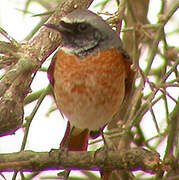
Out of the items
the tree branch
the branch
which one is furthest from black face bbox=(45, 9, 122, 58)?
the branch

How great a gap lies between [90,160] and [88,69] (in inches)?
24.8

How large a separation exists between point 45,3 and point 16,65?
1.23 m

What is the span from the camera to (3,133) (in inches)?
97.0

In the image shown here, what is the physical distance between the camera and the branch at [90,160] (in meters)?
2.45

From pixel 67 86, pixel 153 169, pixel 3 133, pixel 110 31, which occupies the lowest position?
pixel 153 169

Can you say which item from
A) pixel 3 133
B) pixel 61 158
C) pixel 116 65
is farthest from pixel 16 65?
pixel 116 65

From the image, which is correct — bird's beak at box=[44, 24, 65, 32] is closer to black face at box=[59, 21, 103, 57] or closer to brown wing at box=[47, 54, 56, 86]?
black face at box=[59, 21, 103, 57]

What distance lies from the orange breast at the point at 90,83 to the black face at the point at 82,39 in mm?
59

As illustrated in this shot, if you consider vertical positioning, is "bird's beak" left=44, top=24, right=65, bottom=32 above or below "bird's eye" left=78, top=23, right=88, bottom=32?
below

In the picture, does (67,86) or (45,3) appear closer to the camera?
(67,86)

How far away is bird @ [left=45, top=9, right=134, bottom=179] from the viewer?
2.97 metres

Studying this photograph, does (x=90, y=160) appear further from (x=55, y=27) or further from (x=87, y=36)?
(x=87, y=36)

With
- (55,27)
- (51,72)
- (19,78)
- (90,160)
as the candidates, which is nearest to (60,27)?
(55,27)

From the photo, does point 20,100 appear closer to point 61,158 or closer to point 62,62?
point 61,158
